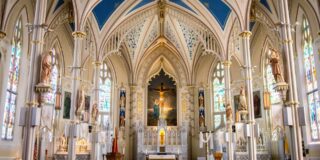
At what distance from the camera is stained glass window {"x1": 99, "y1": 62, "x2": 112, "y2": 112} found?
27011 mm

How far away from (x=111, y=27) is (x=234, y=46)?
8930 mm

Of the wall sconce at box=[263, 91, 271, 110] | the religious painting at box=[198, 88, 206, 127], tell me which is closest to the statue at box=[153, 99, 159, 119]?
the religious painting at box=[198, 88, 206, 127]

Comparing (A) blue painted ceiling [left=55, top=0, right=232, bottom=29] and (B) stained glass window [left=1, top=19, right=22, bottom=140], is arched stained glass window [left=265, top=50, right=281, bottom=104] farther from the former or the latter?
(B) stained glass window [left=1, top=19, right=22, bottom=140]

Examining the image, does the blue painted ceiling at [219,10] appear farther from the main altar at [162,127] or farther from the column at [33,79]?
the column at [33,79]

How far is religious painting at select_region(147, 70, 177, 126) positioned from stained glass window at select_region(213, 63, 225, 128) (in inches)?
136

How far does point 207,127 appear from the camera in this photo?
26.9 meters

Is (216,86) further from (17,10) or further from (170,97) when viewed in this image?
(17,10)

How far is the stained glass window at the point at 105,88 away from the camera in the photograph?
27011 mm

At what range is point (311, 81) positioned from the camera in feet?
62.8

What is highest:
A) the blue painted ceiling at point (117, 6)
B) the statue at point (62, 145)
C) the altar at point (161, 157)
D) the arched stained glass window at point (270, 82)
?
the blue painted ceiling at point (117, 6)

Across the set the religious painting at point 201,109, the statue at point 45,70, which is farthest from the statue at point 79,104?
the religious painting at point 201,109

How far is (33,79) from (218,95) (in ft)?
59.3

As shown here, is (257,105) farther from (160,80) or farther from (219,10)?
(160,80)

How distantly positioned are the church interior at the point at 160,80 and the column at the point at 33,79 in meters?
0.04
